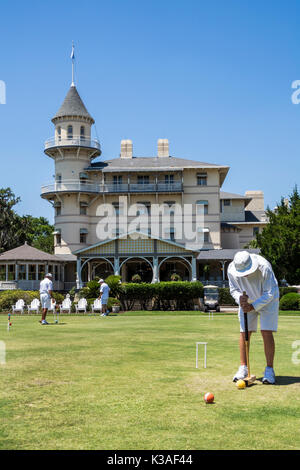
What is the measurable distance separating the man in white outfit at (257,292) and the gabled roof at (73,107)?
5044 centimetres

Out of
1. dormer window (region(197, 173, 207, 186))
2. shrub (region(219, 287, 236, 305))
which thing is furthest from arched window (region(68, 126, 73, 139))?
shrub (region(219, 287, 236, 305))

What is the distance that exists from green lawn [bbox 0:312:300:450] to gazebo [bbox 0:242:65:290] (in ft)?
119

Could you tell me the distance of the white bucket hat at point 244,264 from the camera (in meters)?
7.55

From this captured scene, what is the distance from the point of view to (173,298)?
37406mm

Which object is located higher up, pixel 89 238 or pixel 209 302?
pixel 89 238

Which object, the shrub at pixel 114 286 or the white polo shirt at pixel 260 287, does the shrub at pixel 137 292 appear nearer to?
the shrub at pixel 114 286

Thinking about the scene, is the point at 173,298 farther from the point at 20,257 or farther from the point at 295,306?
the point at 20,257

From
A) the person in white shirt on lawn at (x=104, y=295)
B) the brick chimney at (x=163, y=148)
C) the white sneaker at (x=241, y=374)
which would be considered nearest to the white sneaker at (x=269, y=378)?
the white sneaker at (x=241, y=374)

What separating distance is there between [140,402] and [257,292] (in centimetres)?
252

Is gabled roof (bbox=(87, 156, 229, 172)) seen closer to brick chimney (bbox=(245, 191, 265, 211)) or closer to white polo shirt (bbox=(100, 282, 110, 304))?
brick chimney (bbox=(245, 191, 265, 211))

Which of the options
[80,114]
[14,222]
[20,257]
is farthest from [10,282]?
[80,114]

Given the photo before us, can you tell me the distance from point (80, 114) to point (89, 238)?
12.8m

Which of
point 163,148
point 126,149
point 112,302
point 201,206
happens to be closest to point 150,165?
point 163,148

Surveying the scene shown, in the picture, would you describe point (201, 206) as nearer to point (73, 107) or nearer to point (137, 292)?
point (73, 107)
